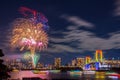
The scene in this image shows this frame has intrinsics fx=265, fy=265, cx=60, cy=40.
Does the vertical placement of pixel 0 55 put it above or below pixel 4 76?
above
